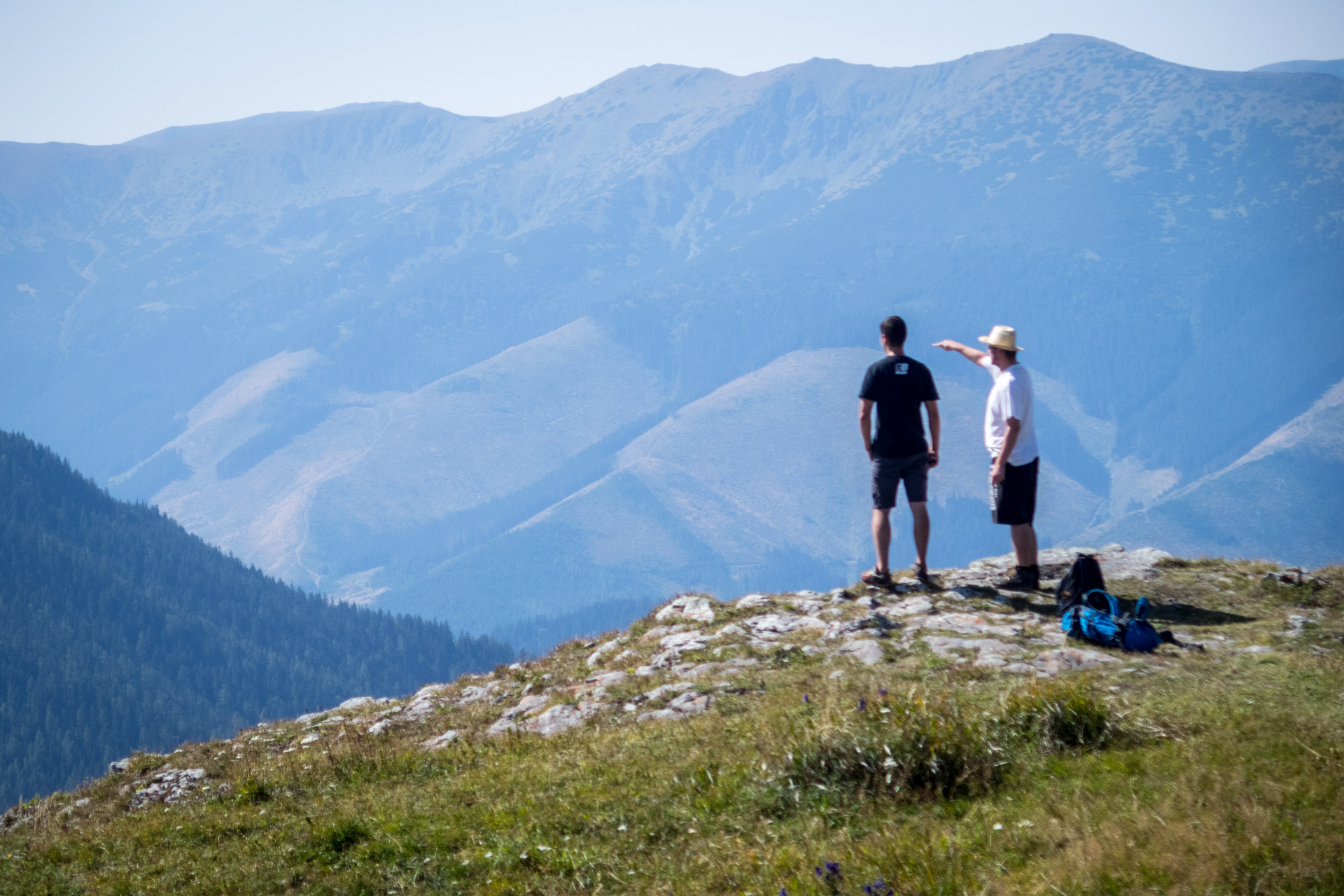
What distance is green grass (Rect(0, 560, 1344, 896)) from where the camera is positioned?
5.50 m

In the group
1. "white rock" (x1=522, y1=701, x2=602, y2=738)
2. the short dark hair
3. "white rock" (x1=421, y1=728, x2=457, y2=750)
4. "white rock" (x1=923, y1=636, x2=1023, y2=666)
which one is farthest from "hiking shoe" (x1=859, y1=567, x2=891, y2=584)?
"white rock" (x1=421, y1=728, x2=457, y2=750)

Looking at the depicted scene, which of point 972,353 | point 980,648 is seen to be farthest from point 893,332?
point 980,648

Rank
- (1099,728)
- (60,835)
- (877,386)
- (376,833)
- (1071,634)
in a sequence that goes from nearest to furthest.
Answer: (1099,728)
(376,833)
(60,835)
(1071,634)
(877,386)

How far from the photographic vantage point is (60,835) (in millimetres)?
10297

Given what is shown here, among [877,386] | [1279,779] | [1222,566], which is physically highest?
[877,386]

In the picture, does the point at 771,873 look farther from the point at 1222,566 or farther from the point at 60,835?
the point at 1222,566

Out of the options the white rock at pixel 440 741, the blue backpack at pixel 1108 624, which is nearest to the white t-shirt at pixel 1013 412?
the blue backpack at pixel 1108 624

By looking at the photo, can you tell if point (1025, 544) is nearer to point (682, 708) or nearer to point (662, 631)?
point (662, 631)

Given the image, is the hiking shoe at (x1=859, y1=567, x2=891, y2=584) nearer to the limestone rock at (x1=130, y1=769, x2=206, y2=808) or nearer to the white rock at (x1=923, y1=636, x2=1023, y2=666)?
the white rock at (x1=923, y1=636, x2=1023, y2=666)

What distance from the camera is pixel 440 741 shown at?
12.3 meters

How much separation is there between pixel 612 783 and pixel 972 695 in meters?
3.49

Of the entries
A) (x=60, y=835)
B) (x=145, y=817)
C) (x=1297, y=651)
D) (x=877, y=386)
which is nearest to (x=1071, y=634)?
(x=1297, y=651)

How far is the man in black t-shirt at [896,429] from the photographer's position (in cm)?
1382

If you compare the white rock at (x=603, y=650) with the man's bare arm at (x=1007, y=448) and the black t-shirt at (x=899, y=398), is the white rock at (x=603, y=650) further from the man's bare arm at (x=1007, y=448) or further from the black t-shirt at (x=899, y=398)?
the man's bare arm at (x=1007, y=448)
